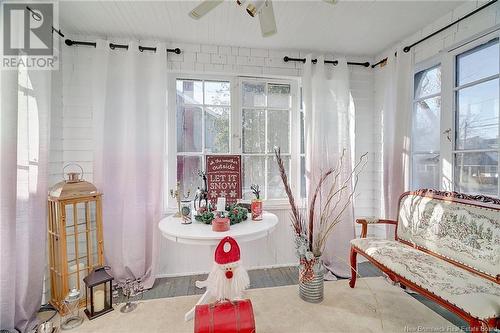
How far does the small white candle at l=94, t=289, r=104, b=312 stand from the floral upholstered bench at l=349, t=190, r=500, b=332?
2248 millimetres

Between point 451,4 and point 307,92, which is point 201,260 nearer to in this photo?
point 307,92

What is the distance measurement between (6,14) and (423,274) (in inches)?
134

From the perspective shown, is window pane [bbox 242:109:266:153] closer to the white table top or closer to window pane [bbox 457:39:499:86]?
the white table top

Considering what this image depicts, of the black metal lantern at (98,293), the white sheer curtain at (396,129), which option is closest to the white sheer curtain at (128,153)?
the black metal lantern at (98,293)

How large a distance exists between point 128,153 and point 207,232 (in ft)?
4.10

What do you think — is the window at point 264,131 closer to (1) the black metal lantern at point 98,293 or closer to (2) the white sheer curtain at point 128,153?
(2) the white sheer curtain at point 128,153

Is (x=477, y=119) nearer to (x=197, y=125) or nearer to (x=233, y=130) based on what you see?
(x=233, y=130)

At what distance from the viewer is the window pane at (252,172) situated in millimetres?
2986

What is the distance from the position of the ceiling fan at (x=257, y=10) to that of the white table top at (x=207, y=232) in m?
1.40

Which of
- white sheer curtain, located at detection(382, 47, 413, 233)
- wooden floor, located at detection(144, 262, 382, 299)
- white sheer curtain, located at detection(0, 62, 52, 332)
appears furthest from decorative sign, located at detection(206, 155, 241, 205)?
white sheer curtain, located at detection(382, 47, 413, 233)

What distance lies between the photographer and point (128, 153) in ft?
8.23

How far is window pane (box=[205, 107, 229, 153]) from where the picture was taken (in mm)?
2906

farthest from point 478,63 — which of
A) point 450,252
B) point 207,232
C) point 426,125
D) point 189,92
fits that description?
point 189,92

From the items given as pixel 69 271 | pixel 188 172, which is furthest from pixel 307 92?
pixel 69 271
